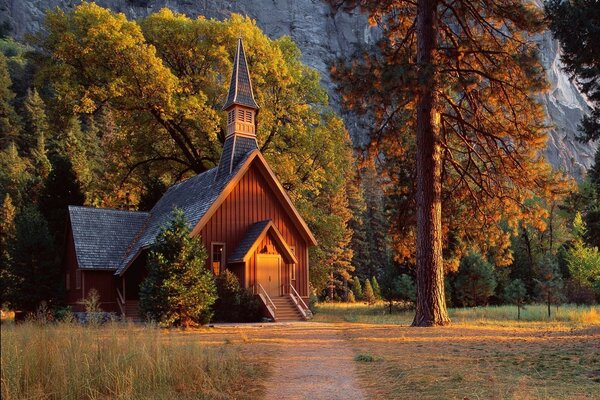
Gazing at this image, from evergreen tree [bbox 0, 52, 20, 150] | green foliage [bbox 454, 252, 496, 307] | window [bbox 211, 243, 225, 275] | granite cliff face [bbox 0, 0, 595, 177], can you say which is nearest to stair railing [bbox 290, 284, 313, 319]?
window [bbox 211, 243, 225, 275]

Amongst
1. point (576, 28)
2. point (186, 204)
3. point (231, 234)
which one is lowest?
point (231, 234)

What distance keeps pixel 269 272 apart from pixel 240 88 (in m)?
9.52

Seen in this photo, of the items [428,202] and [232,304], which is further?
[232,304]

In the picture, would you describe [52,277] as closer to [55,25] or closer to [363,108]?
[55,25]

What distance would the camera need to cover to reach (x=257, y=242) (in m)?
23.4

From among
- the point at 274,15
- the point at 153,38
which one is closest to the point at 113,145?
the point at 153,38

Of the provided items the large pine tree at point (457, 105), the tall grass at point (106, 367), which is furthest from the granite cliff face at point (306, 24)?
the tall grass at point (106, 367)

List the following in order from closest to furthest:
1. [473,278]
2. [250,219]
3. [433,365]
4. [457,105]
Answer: [433,365]
[457,105]
[250,219]
[473,278]

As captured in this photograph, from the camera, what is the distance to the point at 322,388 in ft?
24.8

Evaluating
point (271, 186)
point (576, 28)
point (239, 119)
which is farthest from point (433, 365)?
point (239, 119)

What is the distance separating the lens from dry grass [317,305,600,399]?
21.9 feet

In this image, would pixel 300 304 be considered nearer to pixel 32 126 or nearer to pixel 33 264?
pixel 33 264

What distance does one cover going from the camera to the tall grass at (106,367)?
5.64m

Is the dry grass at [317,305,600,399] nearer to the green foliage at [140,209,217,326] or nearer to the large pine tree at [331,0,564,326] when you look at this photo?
the large pine tree at [331,0,564,326]
